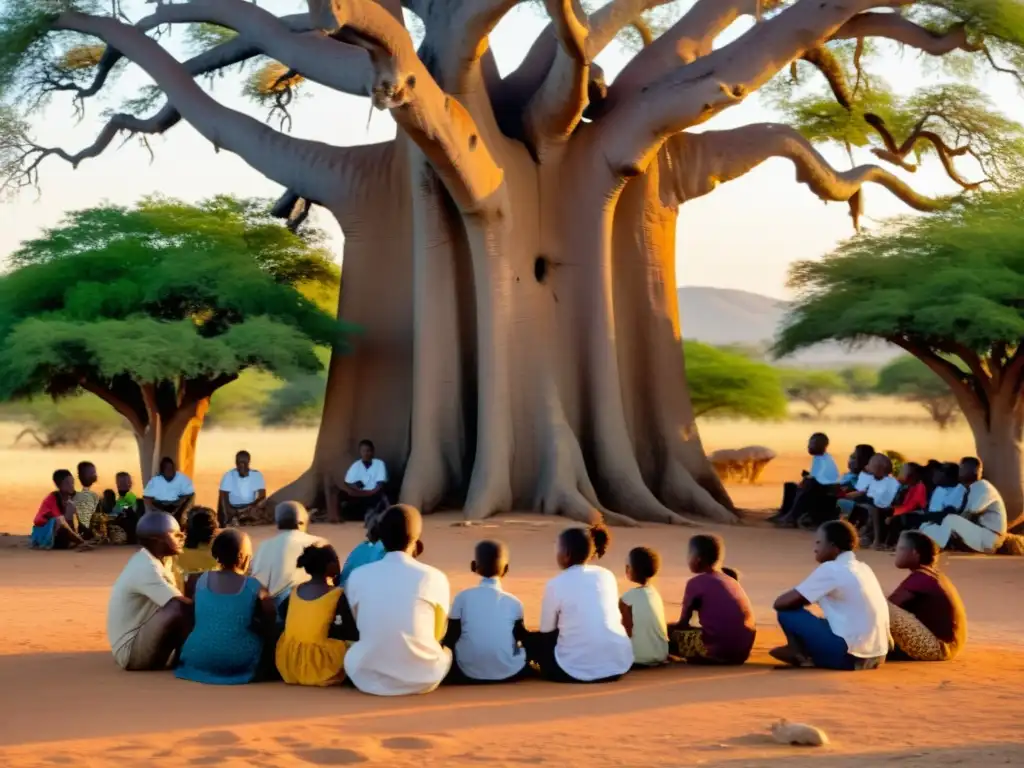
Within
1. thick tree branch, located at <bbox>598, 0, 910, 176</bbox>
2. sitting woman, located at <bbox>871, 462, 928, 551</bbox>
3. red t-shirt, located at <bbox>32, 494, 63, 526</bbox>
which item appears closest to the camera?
sitting woman, located at <bbox>871, 462, 928, 551</bbox>

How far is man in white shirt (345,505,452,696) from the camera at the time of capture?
7.23 meters

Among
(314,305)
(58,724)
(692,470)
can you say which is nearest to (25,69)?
(314,305)

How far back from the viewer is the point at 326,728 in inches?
254

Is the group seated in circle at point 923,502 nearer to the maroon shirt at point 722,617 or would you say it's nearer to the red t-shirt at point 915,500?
the red t-shirt at point 915,500

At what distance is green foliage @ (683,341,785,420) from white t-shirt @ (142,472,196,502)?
24.5m

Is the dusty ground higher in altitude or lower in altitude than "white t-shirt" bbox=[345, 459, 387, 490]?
lower

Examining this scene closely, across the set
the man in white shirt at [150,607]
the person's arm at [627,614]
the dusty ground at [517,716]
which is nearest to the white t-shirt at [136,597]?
the man in white shirt at [150,607]

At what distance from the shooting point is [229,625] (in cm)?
Answer: 752

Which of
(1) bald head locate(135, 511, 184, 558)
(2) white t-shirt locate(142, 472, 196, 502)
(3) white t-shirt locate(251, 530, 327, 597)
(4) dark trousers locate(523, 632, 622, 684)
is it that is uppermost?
(2) white t-shirt locate(142, 472, 196, 502)

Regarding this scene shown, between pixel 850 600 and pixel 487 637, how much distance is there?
1.94 meters

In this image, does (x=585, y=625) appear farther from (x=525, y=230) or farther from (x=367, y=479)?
(x=525, y=230)

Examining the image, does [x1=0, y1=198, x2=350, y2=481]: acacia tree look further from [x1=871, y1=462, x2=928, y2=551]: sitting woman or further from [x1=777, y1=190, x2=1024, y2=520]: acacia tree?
[x1=871, y1=462, x2=928, y2=551]: sitting woman

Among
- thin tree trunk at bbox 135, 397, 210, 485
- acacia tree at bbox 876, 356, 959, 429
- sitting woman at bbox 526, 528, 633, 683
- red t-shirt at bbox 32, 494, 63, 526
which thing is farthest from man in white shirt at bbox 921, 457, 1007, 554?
acacia tree at bbox 876, 356, 959, 429

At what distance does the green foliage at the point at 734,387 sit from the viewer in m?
38.6
